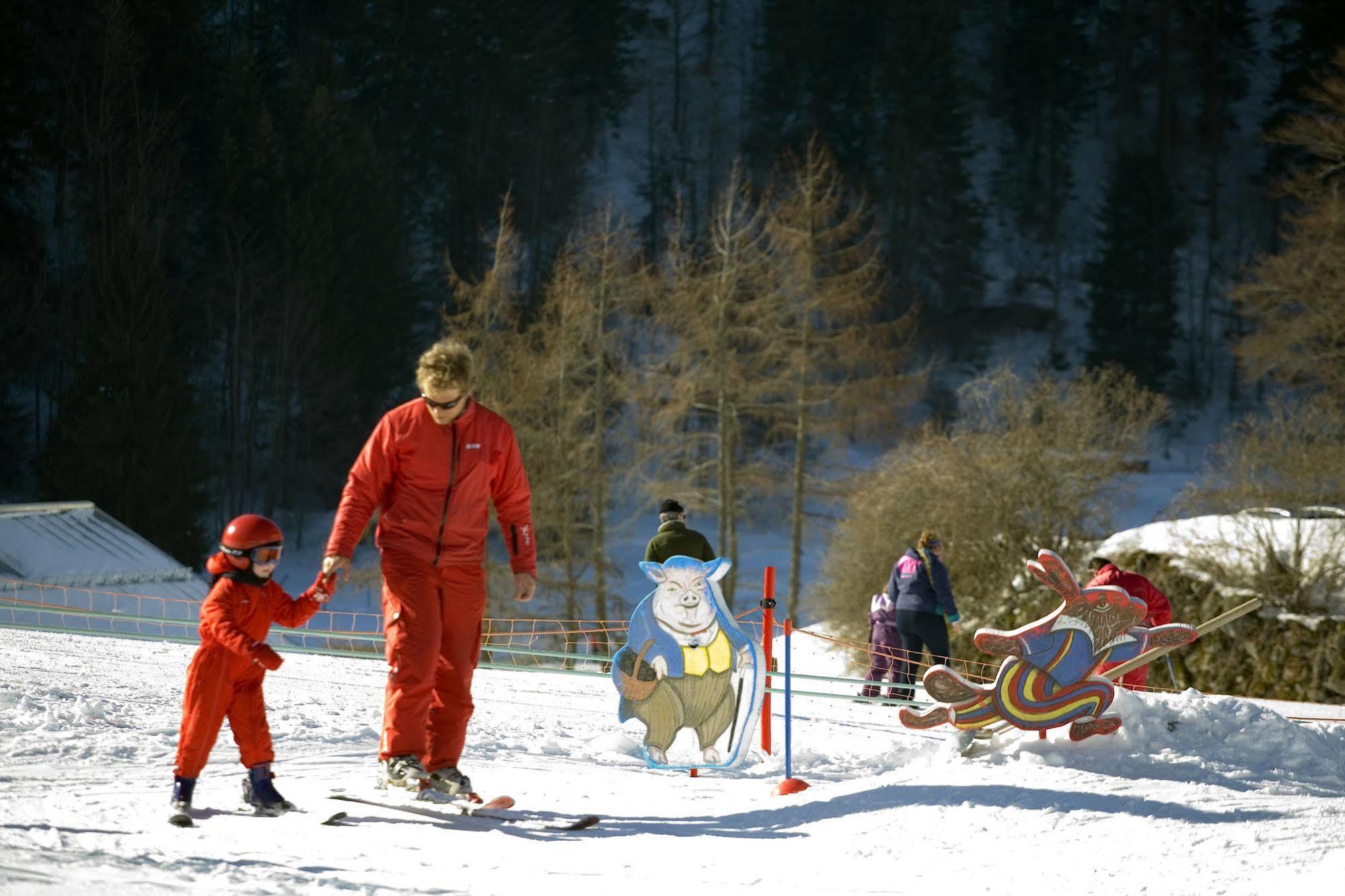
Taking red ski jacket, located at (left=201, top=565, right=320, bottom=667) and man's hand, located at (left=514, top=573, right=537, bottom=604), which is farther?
man's hand, located at (left=514, top=573, right=537, bottom=604)

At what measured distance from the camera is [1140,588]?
9617 millimetres

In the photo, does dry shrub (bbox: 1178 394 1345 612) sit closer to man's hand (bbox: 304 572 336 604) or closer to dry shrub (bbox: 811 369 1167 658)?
dry shrub (bbox: 811 369 1167 658)

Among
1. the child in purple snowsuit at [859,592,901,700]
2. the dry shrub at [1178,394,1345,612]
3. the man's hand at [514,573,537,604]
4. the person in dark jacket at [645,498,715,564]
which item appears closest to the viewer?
the man's hand at [514,573,537,604]

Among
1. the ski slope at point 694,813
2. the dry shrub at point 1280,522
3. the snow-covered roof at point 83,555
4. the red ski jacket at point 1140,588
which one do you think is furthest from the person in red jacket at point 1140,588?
the snow-covered roof at point 83,555

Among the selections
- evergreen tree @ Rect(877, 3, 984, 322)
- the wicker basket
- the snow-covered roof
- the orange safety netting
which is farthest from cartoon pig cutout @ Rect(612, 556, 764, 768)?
evergreen tree @ Rect(877, 3, 984, 322)

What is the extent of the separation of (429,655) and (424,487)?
733 mm

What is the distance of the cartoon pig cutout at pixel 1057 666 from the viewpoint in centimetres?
727

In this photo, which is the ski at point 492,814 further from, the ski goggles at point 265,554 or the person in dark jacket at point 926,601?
the person in dark jacket at point 926,601

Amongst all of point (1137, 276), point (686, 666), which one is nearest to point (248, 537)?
point (686, 666)

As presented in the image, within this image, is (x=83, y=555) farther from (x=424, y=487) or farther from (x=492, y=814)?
(x=492, y=814)

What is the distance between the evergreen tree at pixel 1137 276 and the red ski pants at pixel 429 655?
40295mm

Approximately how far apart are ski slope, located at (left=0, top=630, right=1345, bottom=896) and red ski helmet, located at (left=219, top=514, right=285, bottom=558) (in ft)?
3.55

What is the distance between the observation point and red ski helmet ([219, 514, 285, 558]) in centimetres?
565

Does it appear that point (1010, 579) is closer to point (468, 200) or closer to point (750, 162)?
point (468, 200)
